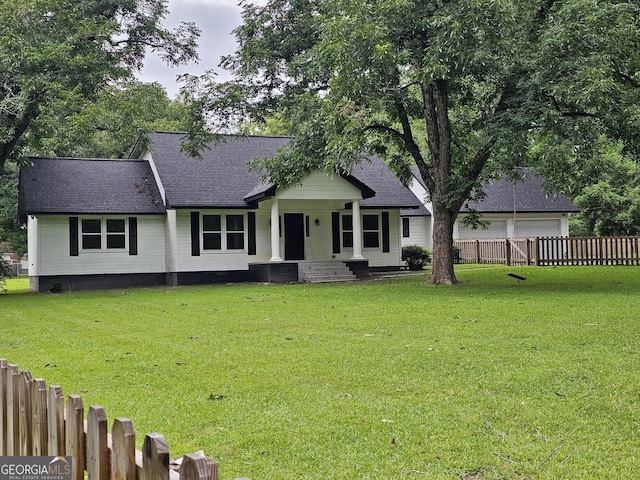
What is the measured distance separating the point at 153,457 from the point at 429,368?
5197 mm

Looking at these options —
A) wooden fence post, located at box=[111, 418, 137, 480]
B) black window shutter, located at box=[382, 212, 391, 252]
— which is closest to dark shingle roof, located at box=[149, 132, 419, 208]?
black window shutter, located at box=[382, 212, 391, 252]

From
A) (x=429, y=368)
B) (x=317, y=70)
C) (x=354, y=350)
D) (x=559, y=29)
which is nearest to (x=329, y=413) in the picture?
(x=429, y=368)

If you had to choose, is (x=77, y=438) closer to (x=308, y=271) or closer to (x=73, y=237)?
(x=308, y=271)

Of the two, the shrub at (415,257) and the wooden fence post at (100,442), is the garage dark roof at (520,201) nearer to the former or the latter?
the shrub at (415,257)

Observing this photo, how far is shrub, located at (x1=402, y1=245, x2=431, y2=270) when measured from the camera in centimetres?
2839

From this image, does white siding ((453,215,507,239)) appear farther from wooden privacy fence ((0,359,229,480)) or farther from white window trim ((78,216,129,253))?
wooden privacy fence ((0,359,229,480))

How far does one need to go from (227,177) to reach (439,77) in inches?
483

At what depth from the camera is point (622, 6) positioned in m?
14.3

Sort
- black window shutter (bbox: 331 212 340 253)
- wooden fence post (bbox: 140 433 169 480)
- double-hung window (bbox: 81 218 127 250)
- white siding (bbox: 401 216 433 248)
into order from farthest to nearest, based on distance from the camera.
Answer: white siding (bbox: 401 216 433 248)
black window shutter (bbox: 331 212 340 253)
double-hung window (bbox: 81 218 127 250)
wooden fence post (bbox: 140 433 169 480)

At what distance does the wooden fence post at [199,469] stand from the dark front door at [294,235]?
77.8 ft

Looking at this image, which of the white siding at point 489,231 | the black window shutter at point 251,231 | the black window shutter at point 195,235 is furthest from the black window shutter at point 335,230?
the white siding at point 489,231

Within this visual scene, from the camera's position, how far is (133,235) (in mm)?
24109

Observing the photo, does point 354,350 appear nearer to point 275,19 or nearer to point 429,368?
point 429,368

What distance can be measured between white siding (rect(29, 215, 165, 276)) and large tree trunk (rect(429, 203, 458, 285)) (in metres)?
11.2
